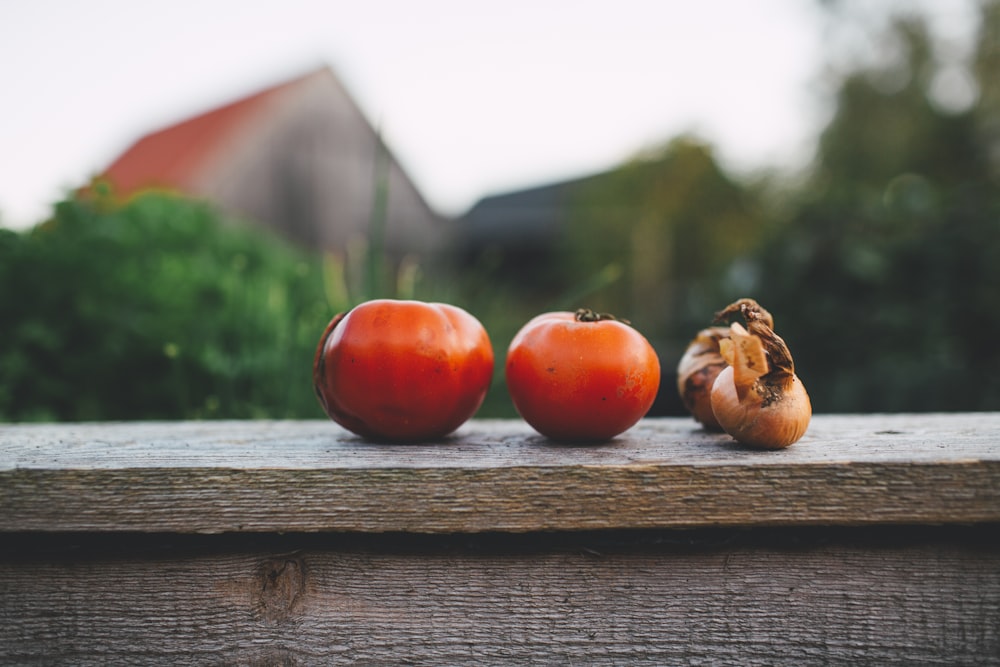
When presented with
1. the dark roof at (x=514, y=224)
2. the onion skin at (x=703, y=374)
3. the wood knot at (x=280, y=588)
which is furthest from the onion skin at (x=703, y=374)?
the dark roof at (x=514, y=224)

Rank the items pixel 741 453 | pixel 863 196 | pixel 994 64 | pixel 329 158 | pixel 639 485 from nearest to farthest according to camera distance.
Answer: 1. pixel 639 485
2. pixel 741 453
3. pixel 863 196
4. pixel 994 64
5. pixel 329 158

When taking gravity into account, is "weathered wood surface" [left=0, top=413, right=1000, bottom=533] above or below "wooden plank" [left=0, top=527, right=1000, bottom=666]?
above

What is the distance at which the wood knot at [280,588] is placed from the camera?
35.9 inches

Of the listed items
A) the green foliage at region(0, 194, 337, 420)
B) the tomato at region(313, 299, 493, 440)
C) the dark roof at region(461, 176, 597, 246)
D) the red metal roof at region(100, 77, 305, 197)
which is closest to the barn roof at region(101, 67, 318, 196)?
the red metal roof at region(100, 77, 305, 197)

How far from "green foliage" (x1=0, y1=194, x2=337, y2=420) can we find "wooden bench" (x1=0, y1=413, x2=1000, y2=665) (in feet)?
3.23

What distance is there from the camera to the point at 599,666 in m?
0.91

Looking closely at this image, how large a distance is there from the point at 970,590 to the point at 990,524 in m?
0.09

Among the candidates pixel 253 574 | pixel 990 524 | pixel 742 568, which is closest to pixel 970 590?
pixel 990 524

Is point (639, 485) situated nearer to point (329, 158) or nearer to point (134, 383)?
point (134, 383)

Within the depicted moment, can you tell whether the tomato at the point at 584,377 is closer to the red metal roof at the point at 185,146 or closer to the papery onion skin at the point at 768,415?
the papery onion skin at the point at 768,415

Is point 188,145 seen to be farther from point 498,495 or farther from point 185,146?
point 498,495

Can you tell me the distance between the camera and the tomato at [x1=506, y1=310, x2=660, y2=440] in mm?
1038

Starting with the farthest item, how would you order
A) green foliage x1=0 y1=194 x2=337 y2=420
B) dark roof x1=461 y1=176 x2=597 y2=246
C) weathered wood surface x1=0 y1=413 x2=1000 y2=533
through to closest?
dark roof x1=461 y1=176 x2=597 y2=246
green foliage x1=0 y1=194 x2=337 y2=420
weathered wood surface x1=0 y1=413 x2=1000 y2=533

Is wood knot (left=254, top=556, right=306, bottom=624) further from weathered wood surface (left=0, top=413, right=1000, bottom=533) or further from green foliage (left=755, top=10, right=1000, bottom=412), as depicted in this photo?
green foliage (left=755, top=10, right=1000, bottom=412)
